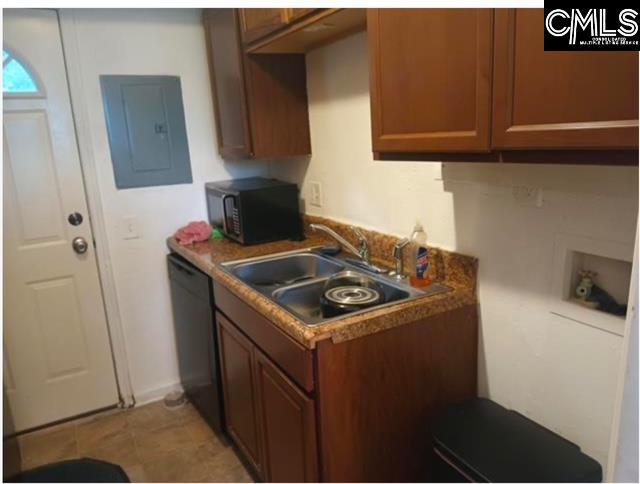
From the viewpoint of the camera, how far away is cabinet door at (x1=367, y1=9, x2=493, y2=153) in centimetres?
105

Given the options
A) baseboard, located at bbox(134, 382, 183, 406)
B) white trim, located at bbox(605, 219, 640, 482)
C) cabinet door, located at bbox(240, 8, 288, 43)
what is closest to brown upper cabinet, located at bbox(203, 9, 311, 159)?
cabinet door, located at bbox(240, 8, 288, 43)

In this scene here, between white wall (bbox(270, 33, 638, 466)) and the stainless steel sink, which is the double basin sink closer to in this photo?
the stainless steel sink

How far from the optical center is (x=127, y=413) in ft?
8.61

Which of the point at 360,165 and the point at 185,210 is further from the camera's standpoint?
the point at 185,210

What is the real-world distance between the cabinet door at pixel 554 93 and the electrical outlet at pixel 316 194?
1.42 meters

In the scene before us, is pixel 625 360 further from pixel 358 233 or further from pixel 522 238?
pixel 358 233

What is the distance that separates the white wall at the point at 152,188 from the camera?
2330 millimetres

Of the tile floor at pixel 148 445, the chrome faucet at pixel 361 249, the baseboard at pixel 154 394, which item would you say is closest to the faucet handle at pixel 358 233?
the chrome faucet at pixel 361 249

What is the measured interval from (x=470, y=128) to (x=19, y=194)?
2143mm

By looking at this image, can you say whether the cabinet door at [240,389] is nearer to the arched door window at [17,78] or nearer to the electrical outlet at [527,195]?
the electrical outlet at [527,195]

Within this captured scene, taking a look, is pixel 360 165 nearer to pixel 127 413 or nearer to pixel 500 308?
pixel 500 308

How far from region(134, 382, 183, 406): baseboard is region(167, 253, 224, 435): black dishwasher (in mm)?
106

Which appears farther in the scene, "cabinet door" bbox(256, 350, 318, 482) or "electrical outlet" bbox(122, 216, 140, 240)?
"electrical outlet" bbox(122, 216, 140, 240)

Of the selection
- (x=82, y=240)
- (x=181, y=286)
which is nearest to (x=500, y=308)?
(x=181, y=286)
